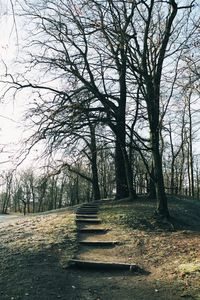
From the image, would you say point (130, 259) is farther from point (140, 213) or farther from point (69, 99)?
point (69, 99)

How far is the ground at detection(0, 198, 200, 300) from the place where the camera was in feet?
24.6

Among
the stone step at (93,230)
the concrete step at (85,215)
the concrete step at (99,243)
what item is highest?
the concrete step at (85,215)

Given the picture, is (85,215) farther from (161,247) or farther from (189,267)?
(189,267)

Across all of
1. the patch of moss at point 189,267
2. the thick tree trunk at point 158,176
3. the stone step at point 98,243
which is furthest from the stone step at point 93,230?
the patch of moss at point 189,267

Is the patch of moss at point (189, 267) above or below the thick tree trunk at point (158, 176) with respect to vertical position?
below

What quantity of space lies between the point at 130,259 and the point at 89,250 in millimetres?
1286

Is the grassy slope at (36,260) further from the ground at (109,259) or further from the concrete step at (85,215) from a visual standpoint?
the concrete step at (85,215)

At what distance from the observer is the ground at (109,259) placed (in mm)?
7500

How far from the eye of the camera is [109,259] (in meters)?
9.88

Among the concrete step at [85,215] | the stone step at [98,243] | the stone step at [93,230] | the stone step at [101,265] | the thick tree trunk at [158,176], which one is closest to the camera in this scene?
the stone step at [101,265]

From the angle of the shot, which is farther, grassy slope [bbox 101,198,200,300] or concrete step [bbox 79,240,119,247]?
concrete step [bbox 79,240,119,247]

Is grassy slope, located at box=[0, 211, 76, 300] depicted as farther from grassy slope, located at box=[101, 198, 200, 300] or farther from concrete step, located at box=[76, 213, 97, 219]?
concrete step, located at box=[76, 213, 97, 219]

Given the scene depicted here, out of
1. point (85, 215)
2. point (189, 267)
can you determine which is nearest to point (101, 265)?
point (189, 267)

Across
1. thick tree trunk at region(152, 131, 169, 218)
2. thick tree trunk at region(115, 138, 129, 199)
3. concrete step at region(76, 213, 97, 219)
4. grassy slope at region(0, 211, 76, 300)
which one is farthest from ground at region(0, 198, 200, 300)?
thick tree trunk at region(115, 138, 129, 199)
